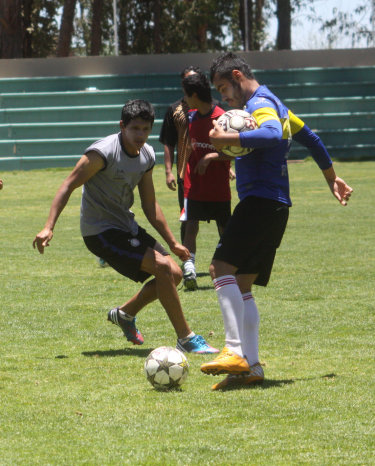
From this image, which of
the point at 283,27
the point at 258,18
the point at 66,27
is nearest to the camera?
the point at 66,27

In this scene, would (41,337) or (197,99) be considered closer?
(41,337)

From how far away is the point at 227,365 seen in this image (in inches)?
216

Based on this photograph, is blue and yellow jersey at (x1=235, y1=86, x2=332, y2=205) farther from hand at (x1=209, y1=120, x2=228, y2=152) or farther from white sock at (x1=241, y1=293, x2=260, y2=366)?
white sock at (x1=241, y1=293, x2=260, y2=366)

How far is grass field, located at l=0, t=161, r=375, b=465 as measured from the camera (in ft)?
14.4

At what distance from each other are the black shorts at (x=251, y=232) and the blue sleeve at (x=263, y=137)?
18.3 inches

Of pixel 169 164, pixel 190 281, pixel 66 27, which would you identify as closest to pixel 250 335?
pixel 190 281

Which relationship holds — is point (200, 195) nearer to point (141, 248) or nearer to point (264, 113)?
point (141, 248)

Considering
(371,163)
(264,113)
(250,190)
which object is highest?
(264,113)

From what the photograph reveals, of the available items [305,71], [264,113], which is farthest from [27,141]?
[264,113]

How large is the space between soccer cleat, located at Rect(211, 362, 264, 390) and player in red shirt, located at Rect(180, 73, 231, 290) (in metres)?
3.81

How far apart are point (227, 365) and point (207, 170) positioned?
4.51 m

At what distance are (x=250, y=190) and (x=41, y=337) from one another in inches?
94.2

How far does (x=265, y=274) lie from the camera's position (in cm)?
600

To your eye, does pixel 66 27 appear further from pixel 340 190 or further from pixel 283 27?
pixel 340 190
